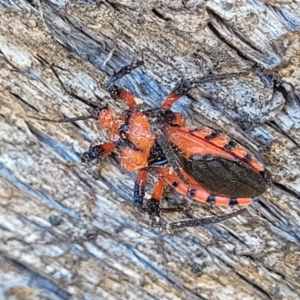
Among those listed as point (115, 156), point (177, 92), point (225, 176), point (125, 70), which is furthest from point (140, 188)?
point (125, 70)

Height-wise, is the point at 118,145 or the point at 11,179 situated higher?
the point at 118,145

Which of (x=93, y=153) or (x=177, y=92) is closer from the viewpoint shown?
(x=177, y=92)

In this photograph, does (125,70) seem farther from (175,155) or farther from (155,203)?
(155,203)

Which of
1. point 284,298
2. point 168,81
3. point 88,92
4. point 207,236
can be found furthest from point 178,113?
point 284,298

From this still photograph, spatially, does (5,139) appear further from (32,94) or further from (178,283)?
(178,283)

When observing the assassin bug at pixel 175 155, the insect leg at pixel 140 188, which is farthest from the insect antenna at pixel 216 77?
the insect leg at pixel 140 188

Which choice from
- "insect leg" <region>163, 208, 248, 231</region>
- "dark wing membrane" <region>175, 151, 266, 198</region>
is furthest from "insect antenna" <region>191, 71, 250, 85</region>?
"insect leg" <region>163, 208, 248, 231</region>
